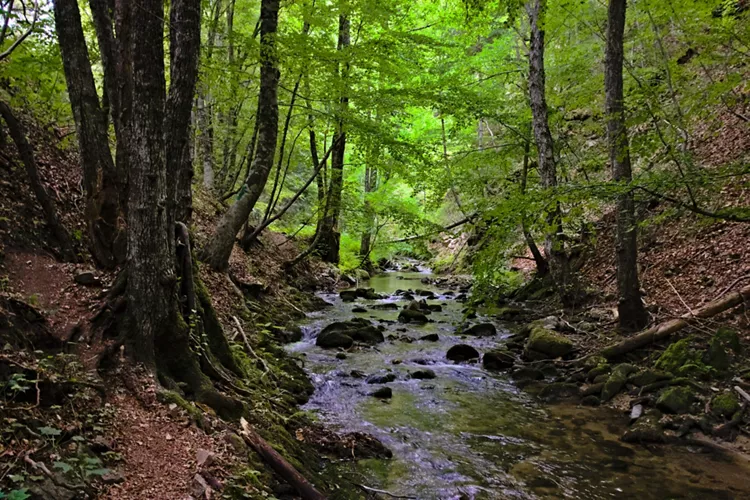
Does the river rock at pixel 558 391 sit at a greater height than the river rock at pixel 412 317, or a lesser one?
lesser

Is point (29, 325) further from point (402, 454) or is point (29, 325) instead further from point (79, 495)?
point (402, 454)

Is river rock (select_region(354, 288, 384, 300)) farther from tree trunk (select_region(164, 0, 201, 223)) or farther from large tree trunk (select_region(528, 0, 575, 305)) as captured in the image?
tree trunk (select_region(164, 0, 201, 223))

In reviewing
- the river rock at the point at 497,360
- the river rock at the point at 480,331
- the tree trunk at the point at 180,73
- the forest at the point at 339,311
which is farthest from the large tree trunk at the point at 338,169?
the river rock at the point at 497,360

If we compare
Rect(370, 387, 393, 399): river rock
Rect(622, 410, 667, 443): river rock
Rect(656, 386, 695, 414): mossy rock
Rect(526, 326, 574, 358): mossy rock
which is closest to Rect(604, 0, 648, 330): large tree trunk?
Rect(526, 326, 574, 358): mossy rock

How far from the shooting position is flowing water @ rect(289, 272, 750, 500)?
17.5ft

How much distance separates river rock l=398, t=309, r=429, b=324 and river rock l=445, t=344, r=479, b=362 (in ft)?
10.6

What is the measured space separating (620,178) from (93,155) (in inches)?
337

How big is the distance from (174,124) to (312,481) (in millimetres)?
4480

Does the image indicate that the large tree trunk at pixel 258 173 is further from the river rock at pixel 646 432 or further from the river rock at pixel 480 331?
the river rock at pixel 646 432

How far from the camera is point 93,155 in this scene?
6117mm

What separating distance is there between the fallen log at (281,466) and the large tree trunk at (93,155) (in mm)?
3059

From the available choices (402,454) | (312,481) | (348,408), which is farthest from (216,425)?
(348,408)

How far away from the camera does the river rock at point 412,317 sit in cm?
1393

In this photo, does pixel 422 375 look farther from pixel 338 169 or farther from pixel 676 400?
pixel 338 169
